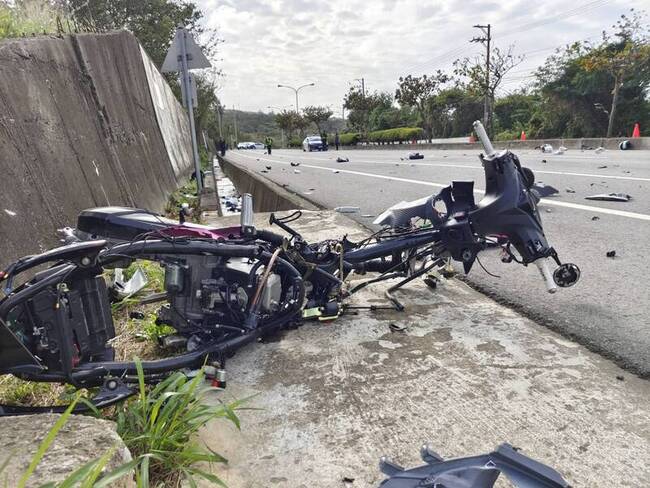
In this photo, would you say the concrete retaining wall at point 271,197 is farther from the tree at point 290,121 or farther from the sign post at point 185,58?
the tree at point 290,121

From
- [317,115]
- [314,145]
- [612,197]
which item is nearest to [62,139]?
[612,197]

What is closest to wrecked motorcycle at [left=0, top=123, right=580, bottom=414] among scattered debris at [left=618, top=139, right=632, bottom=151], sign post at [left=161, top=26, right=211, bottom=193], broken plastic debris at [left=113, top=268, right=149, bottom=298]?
broken plastic debris at [left=113, top=268, right=149, bottom=298]

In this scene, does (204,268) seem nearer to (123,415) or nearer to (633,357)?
(123,415)

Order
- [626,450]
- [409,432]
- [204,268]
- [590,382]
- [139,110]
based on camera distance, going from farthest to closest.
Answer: [139,110], [204,268], [590,382], [409,432], [626,450]

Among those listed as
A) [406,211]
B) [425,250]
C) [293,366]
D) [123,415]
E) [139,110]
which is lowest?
[293,366]

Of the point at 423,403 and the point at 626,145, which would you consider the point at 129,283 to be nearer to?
the point at 423,403

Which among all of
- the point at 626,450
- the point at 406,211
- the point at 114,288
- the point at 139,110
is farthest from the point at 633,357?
the point at 139,110

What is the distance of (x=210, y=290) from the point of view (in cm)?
229

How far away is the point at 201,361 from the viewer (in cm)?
220

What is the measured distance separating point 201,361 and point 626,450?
67.3 inches

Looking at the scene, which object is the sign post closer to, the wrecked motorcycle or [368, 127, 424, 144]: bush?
the wrecked motorcycle

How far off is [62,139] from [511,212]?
372 centimetres

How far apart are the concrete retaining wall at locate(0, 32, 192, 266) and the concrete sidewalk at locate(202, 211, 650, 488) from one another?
1911mm

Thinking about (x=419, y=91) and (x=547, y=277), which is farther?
(x=419, y=91)
